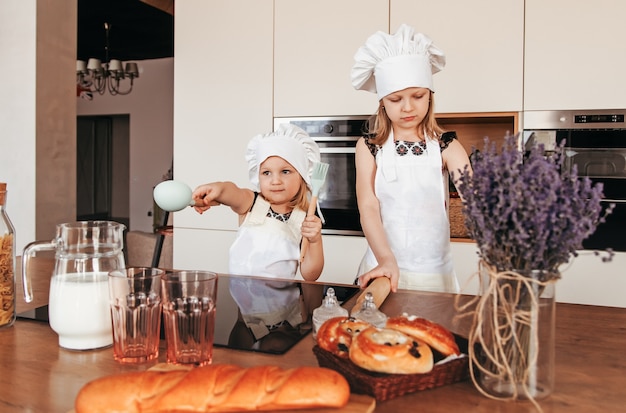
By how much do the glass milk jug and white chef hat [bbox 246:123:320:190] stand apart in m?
0.71

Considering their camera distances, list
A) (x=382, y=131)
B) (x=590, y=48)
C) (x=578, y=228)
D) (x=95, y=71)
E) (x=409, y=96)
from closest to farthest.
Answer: (x=578, y=228)
(x=409, y=96)
(x=382, y=131)
(x=590, y=48)
(x=95, y=71)

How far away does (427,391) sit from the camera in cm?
64

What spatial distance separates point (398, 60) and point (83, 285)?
0.90 meters

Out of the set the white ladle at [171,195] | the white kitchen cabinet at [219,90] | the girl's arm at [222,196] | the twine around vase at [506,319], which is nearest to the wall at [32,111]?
the white kitchen cabinet at [219,90]

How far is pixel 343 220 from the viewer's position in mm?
2482

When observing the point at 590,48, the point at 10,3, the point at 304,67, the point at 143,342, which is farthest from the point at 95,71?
the point at 143,342

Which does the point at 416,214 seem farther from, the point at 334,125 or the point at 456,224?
the point at 334,125

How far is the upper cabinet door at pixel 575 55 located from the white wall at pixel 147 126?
4.79 m

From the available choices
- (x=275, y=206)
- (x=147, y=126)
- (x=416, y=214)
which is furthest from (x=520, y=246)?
(x=147, y=126)

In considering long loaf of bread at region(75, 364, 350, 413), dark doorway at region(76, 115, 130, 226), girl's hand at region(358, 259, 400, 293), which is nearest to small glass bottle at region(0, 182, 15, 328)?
long loaf of bread at region(75, 364, 350, 413)

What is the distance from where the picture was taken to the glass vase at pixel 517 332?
0.58 metres

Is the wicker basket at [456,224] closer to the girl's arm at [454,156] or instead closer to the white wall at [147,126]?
the girl's arm at [454,156]

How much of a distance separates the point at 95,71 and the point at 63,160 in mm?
2656

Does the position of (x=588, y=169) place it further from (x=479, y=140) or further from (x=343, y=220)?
(x=343, y=220)
